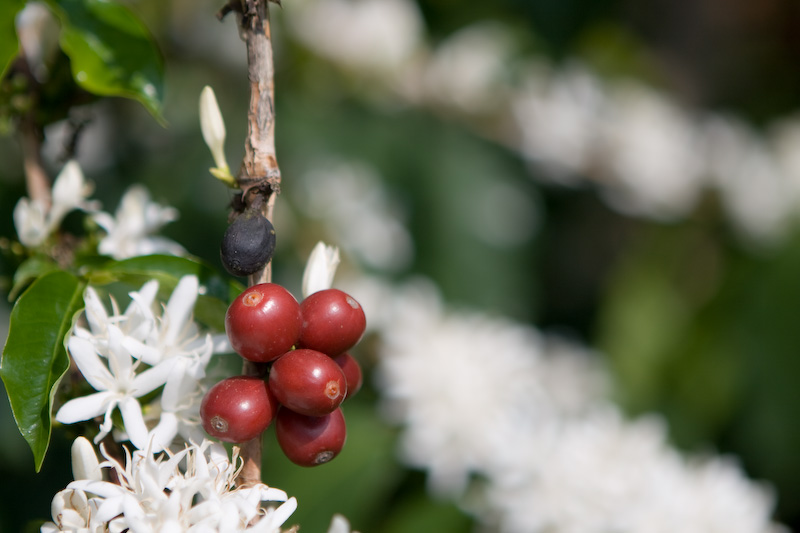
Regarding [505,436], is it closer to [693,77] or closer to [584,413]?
[584,413]

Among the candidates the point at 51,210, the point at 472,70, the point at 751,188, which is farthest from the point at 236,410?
the point at 751,188

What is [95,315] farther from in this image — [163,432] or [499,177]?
[499,177]

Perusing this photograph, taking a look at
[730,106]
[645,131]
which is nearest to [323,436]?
[645,131]

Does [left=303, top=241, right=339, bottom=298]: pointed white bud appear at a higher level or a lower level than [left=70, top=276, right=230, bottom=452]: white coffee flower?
higher

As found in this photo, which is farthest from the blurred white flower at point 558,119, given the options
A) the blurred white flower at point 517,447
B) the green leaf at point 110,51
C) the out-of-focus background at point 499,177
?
the green leaf at point 110,51

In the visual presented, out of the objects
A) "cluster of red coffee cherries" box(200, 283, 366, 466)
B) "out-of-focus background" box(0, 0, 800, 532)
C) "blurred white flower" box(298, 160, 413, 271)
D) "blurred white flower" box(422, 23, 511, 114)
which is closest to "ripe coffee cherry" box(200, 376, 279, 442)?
"cluster of red coffee cherries" box(200, 283, 366, 466)

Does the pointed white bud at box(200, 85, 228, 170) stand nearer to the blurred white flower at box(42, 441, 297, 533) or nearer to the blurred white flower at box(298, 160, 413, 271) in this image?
the blurred white flower at box(42, 441, 297, 533)
